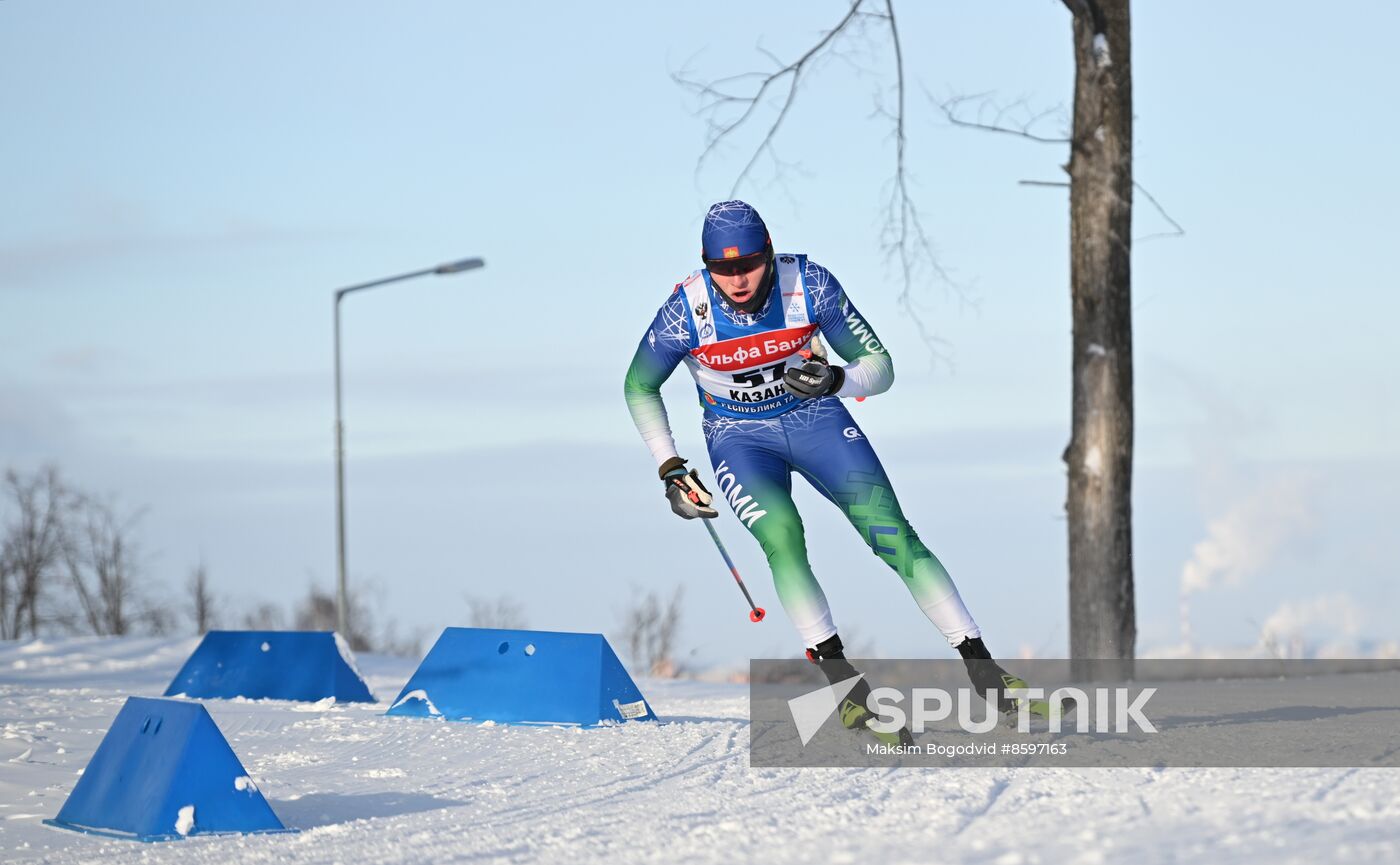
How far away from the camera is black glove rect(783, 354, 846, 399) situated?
601cm

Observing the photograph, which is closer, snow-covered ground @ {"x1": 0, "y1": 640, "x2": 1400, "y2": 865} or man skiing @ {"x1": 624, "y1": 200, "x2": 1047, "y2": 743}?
snow-covered ground @ {"x1": 0, "y1": 640, "x2": 1400, "y2": 865}

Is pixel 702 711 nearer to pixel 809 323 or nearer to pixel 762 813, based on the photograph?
pixel 809 323

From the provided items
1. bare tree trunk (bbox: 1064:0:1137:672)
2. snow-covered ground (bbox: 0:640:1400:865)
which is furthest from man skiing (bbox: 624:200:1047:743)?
bare tree trunk (bbox: 1064:0:1137:672)

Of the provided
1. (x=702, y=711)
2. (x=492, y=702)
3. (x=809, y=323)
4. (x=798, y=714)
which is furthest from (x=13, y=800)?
(x=702, y=711)

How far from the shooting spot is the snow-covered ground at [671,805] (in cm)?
379

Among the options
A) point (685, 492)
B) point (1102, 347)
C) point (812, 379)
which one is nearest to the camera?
point (812, 379)

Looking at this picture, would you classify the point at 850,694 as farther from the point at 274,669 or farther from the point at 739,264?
the point at 274,669

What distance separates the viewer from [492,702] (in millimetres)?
7348

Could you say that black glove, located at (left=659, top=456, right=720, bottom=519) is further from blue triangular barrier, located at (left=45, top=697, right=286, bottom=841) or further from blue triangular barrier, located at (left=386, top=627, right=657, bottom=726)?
blue triangular barrier, located at (left=45, top=697, right=286, bottom=841)

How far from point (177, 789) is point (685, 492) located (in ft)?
A: 7.49

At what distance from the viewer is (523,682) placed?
7.35 m

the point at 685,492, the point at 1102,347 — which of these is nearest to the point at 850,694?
the point at 685,492

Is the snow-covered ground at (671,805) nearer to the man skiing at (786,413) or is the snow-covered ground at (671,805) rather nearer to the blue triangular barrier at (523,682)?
the blue triangular barrier at (523,682)

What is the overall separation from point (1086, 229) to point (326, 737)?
664cm
